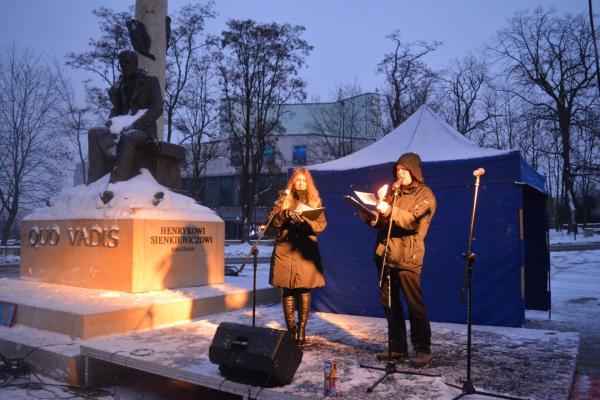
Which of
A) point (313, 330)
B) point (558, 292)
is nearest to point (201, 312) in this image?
point (313, 330)

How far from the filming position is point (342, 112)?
3388cm

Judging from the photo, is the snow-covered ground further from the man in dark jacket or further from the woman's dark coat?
the woman's dark coat

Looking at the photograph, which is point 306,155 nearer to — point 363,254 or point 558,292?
point 558,292

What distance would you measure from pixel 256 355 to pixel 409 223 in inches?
60.5

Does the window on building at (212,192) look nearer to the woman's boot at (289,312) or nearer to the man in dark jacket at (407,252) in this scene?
the woman's boot at (289,312)

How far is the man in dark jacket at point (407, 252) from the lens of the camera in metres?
3.87

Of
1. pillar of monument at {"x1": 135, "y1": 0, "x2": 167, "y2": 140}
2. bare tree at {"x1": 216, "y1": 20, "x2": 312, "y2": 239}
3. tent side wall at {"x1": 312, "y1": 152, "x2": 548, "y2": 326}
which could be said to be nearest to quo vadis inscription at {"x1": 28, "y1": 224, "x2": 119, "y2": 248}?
tent side wall at {"x1": 312, "y1": 152, "x2": 548, "y2": 326}

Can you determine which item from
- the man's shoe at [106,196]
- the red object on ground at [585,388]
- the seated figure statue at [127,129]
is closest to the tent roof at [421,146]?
the seated figure statue at [127,129]

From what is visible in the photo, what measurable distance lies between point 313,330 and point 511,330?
7.60 ft

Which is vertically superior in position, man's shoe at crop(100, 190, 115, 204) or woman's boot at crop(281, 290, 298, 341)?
man's shoe at crop(100, 190, 115, 204)

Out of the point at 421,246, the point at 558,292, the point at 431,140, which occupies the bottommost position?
the point at 558,292

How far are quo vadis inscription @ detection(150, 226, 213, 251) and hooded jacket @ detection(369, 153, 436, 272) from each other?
143 inches

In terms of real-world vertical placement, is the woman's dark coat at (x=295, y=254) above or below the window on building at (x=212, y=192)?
below

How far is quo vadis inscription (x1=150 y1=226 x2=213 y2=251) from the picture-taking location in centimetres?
668
